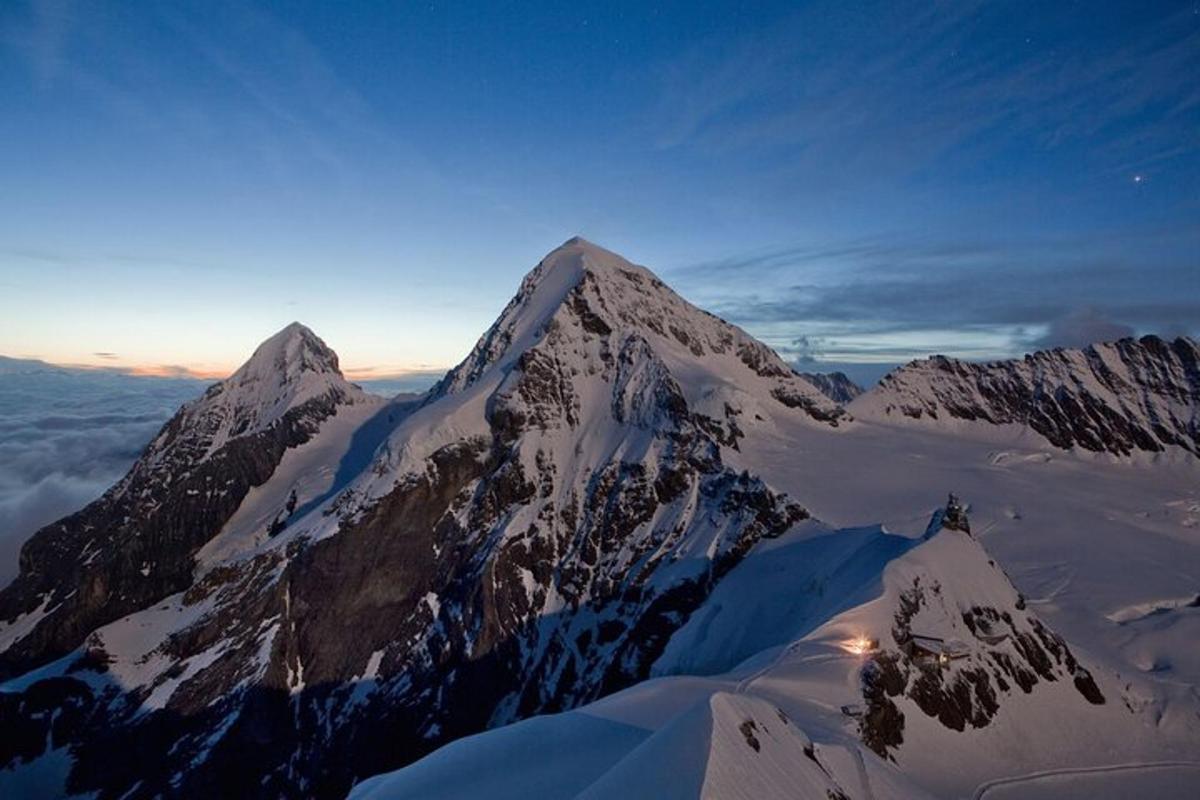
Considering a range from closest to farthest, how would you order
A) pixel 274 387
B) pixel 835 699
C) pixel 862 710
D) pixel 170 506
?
pixel 862 710 < pixel 835 699 < pixel 170 506 < pixel 274 387

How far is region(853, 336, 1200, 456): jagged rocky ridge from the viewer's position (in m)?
134

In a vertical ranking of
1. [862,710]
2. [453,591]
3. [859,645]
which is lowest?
[453,591]

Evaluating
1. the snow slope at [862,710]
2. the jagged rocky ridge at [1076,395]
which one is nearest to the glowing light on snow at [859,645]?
the snow slope at [862,710]

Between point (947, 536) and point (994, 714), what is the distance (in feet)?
45.6

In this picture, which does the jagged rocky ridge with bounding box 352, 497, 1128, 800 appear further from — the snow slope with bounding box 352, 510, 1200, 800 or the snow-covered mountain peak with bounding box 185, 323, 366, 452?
the snow-covered mountain peak with bounding box 185, 323, 366, 452

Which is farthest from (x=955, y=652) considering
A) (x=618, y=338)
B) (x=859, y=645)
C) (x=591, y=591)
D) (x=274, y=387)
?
(x=274, y=387)

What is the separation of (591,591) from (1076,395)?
116554mm

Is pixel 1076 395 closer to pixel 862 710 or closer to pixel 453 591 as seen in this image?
pixel 453 591

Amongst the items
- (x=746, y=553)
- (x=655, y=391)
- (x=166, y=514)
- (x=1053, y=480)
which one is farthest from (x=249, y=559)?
(x=1053, y=480)

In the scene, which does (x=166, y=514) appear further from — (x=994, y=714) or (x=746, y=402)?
(x=994, y=714)

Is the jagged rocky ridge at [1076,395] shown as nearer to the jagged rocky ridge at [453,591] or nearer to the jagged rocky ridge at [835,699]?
the jagged rocky ridge at [453,591]

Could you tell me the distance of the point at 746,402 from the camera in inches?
4186

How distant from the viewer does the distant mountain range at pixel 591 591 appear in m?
32.4

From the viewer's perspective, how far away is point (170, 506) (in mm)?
140625
